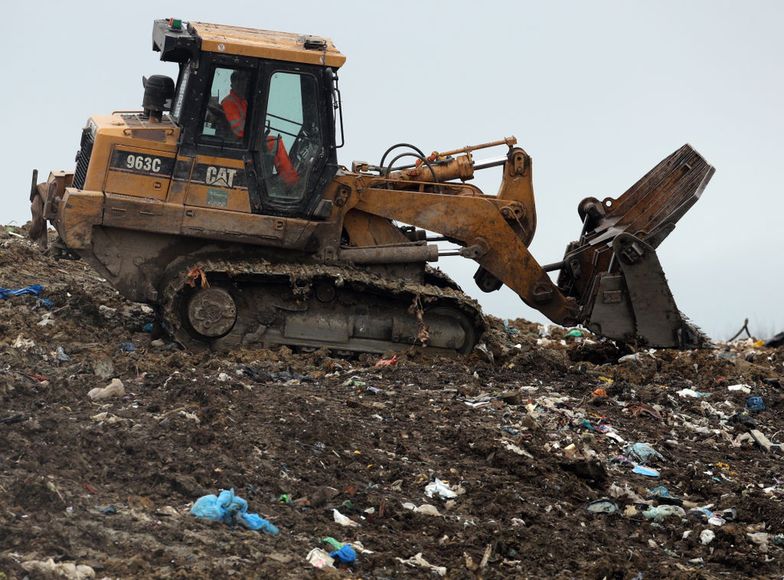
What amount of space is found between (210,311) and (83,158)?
1883 mm

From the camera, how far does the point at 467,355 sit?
12.8 meters

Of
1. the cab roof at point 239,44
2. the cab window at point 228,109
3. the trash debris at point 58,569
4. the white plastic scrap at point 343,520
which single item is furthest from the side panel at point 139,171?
the trash debris at point 58,569

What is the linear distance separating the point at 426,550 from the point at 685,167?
706 centimetres

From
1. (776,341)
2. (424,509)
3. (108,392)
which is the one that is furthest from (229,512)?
(776,341)

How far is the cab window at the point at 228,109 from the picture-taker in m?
11.9

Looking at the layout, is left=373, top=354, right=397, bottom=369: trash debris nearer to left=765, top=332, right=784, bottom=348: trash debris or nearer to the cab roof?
the cab roof

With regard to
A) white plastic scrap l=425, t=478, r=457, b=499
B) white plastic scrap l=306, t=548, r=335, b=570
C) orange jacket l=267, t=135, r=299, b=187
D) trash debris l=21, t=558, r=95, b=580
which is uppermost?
orange jacket l=267, t=135, r=299, b=187

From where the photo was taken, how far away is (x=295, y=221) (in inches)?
481

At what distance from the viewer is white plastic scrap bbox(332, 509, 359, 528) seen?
24.5 ft

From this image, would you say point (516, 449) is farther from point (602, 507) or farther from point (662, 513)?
point (662, 513)

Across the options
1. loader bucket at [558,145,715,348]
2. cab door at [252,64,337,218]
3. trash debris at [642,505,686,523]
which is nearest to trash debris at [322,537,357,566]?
trash debris at [642,505,686,523]

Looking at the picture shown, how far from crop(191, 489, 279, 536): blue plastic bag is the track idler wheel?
477 centimetres

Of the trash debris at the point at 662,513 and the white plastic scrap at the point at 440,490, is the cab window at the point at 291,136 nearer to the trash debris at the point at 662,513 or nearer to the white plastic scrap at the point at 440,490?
the white plastic scrap at the point at 440,490

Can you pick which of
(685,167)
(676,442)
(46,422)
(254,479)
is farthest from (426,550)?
(685,167)
